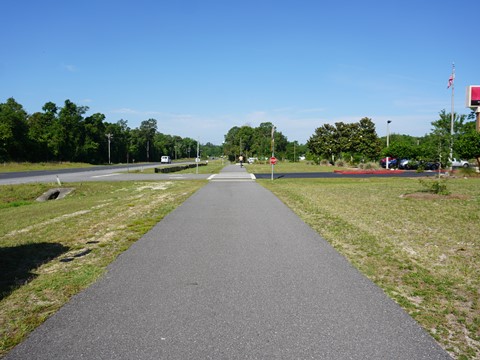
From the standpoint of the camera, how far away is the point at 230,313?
407 cm

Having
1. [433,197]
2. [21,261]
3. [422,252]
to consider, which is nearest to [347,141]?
[433,197]

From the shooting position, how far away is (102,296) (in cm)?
461

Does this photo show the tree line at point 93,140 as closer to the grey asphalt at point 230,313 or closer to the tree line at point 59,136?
the tree line at point 59,136

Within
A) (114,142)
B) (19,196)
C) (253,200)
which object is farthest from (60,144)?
(253,200)

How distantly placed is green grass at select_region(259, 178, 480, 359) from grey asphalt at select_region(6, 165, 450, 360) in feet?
1.00

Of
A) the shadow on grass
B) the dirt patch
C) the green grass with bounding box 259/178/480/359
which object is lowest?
the shadow on grass

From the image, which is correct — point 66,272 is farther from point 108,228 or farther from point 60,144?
point 60,144

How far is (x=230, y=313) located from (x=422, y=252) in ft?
14.7

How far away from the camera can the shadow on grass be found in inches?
209

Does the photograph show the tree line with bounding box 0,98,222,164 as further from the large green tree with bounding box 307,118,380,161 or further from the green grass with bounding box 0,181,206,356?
the green grass with bounding box 0,181,206,356

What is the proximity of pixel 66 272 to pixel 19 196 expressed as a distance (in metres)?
18.5

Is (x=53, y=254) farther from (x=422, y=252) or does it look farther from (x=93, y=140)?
(x=93, y=140)

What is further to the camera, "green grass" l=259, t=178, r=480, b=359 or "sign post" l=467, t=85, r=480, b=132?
"sign post" l=467, t=85, r=480, b=132

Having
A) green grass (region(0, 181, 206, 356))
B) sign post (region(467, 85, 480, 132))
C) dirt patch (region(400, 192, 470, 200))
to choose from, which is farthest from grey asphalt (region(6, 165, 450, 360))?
sign post (region(467, 85, 480, 132))
